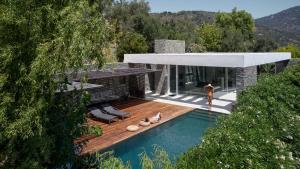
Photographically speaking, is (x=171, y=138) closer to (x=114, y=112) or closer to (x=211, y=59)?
(x=114, y=112)

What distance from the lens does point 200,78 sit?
31406mm

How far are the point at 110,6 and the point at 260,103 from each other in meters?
34.9

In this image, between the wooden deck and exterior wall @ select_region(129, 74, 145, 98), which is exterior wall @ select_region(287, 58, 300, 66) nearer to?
the wooden deck

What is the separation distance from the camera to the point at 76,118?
32.6ft

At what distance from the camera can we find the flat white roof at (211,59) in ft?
67.4

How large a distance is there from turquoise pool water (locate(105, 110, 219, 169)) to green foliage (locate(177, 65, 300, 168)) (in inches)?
133

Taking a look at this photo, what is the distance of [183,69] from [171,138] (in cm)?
1386

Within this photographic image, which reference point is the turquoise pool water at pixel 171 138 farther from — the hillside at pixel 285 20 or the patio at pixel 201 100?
the hillside at pixel 285 20

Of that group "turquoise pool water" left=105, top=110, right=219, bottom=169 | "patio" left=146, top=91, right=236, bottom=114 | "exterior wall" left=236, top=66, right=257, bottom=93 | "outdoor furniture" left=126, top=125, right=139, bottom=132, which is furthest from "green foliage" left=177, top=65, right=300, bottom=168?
"patio" left=146, top=91, right=236, bottom=114

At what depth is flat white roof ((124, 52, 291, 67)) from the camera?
20.5 metres

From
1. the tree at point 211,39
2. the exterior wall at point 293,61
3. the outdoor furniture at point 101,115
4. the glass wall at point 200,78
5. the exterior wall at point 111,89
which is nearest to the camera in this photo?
the outdoor furniture at point 101,115

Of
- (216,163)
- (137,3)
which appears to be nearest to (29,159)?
(216,163)

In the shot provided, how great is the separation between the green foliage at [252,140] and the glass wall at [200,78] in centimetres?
1602

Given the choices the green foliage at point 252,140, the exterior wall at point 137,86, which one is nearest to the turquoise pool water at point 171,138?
the green foliage at point 252,140
